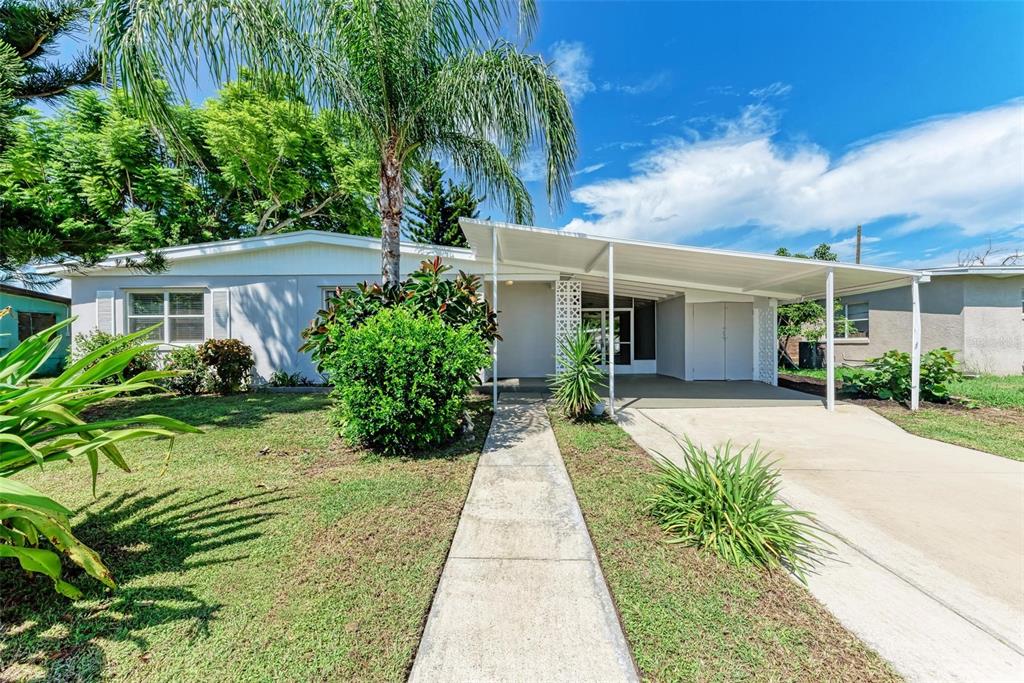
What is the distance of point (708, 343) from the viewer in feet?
39.0

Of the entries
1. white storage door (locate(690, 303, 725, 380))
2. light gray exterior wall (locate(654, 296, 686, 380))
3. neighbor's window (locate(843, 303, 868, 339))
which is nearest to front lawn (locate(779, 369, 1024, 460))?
white storage door (locate(690, 303, 725, 380))

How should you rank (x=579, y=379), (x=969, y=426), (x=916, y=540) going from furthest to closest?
(x=579, y=379) < (x=969, y=426) < (x=916, y=540)

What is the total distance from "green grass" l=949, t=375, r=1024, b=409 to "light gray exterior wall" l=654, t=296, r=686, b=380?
591 cm

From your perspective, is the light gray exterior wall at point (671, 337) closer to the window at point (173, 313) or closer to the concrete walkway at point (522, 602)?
the concrete walkway at point (522, 602)

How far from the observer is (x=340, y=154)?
1730 cm

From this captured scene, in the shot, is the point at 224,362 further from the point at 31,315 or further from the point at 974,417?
the point at 974,417

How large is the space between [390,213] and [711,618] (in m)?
6.58

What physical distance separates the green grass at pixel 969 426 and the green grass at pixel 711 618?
555 cm

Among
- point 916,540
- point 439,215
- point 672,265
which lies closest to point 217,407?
point 672,265

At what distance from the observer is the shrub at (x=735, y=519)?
9.11 feet

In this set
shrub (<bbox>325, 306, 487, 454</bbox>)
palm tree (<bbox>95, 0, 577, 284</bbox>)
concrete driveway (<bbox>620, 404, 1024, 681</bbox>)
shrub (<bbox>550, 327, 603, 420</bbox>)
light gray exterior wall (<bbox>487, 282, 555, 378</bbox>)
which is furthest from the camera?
light gray exterior wall (<bbox>487, 282, 555, 378</bbox>)

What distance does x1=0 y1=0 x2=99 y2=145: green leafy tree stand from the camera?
549 centimetres

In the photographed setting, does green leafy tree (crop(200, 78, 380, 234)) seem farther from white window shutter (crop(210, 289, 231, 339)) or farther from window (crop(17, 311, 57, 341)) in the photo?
window (crop(17, 311, 57, 341))

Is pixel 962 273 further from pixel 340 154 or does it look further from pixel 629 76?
pixel 340 154
